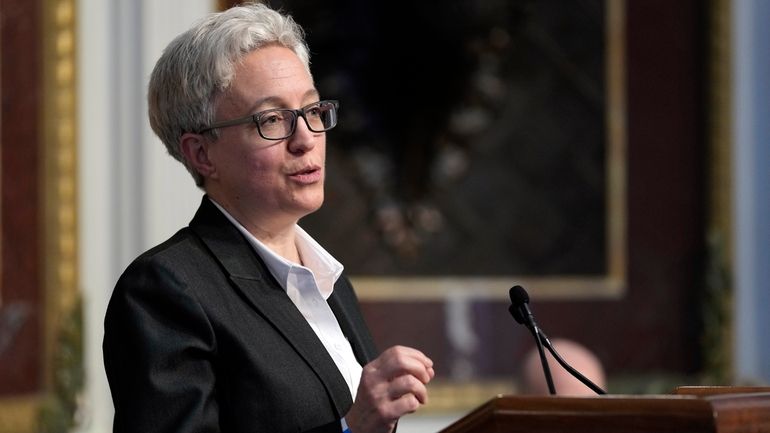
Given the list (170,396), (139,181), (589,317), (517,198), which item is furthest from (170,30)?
(170,396)

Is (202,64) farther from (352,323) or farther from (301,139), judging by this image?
(352,323)

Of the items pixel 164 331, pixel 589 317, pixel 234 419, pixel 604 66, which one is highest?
pixel 604 66

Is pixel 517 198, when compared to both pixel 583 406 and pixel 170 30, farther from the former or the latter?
pixel 583 406

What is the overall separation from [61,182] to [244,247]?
2649mm

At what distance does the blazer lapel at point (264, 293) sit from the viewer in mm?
2039

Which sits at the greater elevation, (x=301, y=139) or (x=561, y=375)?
(x=301, y=139)

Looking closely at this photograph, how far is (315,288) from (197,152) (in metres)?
0.31

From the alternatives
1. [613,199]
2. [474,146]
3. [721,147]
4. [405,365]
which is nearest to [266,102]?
[405,365]

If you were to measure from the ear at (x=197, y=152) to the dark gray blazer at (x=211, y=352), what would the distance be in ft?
0.40

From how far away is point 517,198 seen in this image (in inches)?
229

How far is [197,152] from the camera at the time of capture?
216 cm

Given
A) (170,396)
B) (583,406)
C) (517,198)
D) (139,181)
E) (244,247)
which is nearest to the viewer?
(583,406)

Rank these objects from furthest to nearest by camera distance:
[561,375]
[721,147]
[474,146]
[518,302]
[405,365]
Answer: [721,147]
[474,146]
[561,375]
[518,302]
[405,365]

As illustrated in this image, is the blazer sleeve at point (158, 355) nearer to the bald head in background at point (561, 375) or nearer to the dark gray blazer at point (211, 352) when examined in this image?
the dark gray blazer at point (211, 352)
